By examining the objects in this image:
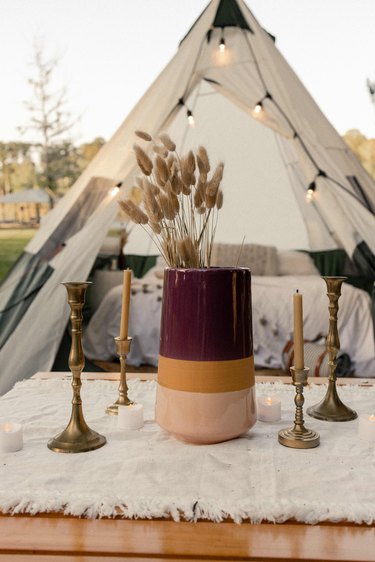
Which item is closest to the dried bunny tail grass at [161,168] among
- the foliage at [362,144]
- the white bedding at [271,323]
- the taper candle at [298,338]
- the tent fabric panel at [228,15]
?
the taper candle at [298,338]

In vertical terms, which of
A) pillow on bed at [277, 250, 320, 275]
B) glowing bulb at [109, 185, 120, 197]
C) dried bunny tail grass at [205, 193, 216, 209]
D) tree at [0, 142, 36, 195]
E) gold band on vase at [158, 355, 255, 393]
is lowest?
gold band on vase at [158, 355, 255, 393]

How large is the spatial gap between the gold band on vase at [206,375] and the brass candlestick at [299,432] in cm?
9

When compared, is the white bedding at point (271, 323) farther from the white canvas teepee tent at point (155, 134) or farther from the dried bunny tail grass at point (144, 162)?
the dried bunny tail grass at point (144, 162)

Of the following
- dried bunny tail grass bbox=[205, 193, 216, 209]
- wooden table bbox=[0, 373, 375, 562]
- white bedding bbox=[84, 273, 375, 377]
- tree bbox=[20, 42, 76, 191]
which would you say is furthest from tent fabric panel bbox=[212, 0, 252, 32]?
tree bbox=[20, 42, 76, 191]

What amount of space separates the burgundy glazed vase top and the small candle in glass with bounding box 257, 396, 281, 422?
13cm

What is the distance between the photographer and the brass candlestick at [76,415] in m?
0.94

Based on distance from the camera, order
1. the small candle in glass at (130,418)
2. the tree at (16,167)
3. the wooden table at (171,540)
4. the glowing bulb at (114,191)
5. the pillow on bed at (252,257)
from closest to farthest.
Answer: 1. the wooden table at (171,540)
2. the small candle in glass at (130,418)
3. the glowing bulb at (114,191)
4. the pillow on bed at (252,257)
5. the tree at (16,167)

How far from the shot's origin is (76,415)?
3.18ft

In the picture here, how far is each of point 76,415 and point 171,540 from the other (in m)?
0.35

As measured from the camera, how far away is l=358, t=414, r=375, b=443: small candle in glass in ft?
3.27

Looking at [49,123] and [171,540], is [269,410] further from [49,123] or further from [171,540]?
[49,123]

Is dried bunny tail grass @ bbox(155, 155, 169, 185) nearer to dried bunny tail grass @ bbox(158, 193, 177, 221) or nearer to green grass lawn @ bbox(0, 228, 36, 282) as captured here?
dried bunny tail grass @ bbox(158, 193, 177, 221)

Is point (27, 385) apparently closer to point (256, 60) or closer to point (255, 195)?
point (256, 60)

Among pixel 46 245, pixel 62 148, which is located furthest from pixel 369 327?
pixel 62 148
